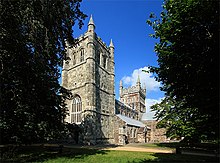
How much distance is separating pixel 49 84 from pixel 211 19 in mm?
10261

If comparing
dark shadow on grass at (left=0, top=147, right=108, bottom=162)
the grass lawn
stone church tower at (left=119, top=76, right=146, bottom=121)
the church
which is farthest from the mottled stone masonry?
stone church tower at (left=119, top=76, right=146, bottom=121)

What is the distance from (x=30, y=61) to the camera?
1153 centimetres

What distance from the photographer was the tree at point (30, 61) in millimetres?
9828

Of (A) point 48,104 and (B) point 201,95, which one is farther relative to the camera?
(A) point 48,104

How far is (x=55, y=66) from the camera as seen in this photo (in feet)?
46.0

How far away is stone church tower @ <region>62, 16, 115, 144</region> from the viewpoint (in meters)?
28.3

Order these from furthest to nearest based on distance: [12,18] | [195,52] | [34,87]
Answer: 1. [34,87]
2. [12,18]
3. [195,52]

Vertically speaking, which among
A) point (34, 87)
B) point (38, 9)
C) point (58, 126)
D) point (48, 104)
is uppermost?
point (38, 9)

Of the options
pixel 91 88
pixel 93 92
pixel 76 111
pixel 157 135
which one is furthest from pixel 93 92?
pixel 157 135

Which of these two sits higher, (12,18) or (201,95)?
(12,18)

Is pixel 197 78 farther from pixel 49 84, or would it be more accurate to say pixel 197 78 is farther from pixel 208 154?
pixel 49 84

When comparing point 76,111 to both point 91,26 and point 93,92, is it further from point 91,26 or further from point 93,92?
point 91,26

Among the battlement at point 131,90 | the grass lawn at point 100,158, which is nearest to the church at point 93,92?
the grass lawn at point 100,158

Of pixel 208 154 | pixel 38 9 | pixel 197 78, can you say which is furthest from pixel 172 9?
pixel 208 154
